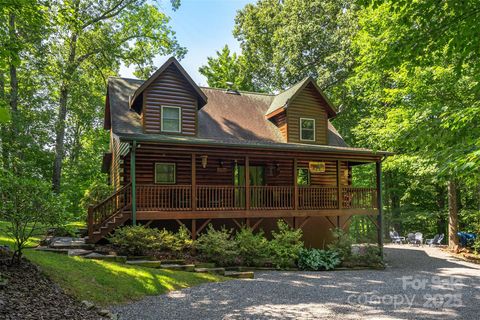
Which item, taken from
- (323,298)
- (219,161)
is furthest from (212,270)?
(219,161)

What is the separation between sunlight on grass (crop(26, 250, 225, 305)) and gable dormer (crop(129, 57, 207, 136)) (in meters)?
7.21

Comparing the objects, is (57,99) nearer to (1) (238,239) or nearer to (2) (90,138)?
(2) (90,138)

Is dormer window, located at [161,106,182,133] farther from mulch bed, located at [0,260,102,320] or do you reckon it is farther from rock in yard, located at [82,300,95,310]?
rock in yard, located at [82,300,95,310]

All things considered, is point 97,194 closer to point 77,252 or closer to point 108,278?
point 77,252

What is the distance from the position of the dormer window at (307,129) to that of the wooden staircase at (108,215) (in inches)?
372

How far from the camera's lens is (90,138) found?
113 feet

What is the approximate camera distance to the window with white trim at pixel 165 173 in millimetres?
16375

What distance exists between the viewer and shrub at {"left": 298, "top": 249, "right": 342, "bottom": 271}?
1372 centimetres

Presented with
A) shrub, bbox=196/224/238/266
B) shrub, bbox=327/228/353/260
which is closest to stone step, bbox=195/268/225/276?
shrub, bbox=196/224/238/266

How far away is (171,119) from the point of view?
16.7 m

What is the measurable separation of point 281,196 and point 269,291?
732 cm

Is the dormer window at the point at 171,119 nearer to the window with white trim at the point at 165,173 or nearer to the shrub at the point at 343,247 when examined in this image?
the window with white trim at the point at 165,173

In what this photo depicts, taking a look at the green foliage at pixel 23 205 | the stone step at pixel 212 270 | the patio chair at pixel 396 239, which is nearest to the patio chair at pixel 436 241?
the patio chair at pixel 396 239

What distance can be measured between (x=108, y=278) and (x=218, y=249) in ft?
14.0
